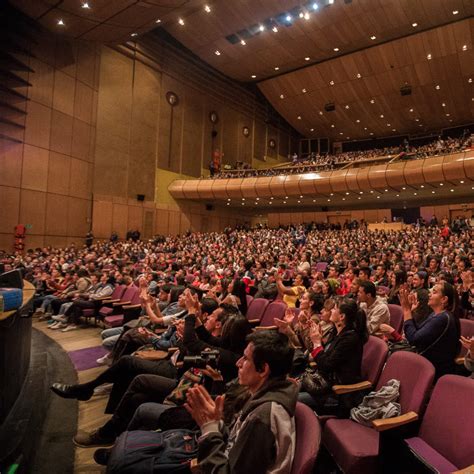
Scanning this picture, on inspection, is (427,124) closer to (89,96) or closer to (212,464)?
(89,96)

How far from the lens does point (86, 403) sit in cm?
275

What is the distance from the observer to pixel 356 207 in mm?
18828

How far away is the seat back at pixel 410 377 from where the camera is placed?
5.53 feet

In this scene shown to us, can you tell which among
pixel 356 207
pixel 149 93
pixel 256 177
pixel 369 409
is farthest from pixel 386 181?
pixel 369 409

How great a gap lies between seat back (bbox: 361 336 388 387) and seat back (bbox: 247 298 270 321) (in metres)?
1.66

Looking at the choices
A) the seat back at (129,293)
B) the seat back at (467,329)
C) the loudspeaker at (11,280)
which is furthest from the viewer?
the seat back at (129,293)

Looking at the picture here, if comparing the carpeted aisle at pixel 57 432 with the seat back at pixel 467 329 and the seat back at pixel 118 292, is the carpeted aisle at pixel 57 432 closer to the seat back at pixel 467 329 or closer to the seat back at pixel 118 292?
the seat back at pixel 118 292

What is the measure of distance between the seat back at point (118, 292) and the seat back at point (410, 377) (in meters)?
4.09

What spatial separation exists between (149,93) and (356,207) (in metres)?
11.5

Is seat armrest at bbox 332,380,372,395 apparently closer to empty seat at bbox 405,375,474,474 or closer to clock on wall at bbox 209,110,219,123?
empty seat at bbox 405,375,474,474

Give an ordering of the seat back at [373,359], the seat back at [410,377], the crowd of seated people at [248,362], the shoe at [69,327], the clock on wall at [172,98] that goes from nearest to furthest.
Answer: the crowd of seated people at [248,362] < the seat back at [410,377] < the seat back at [373,359] < the shoe at [69,327] < the clock on wall at [172,98]

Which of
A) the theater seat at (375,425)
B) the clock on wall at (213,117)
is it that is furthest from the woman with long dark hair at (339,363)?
the clock on wall at (213,117)

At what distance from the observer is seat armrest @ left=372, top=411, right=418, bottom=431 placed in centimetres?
161

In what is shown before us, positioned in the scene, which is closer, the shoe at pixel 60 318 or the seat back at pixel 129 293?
the seat back at pixel 129 293
